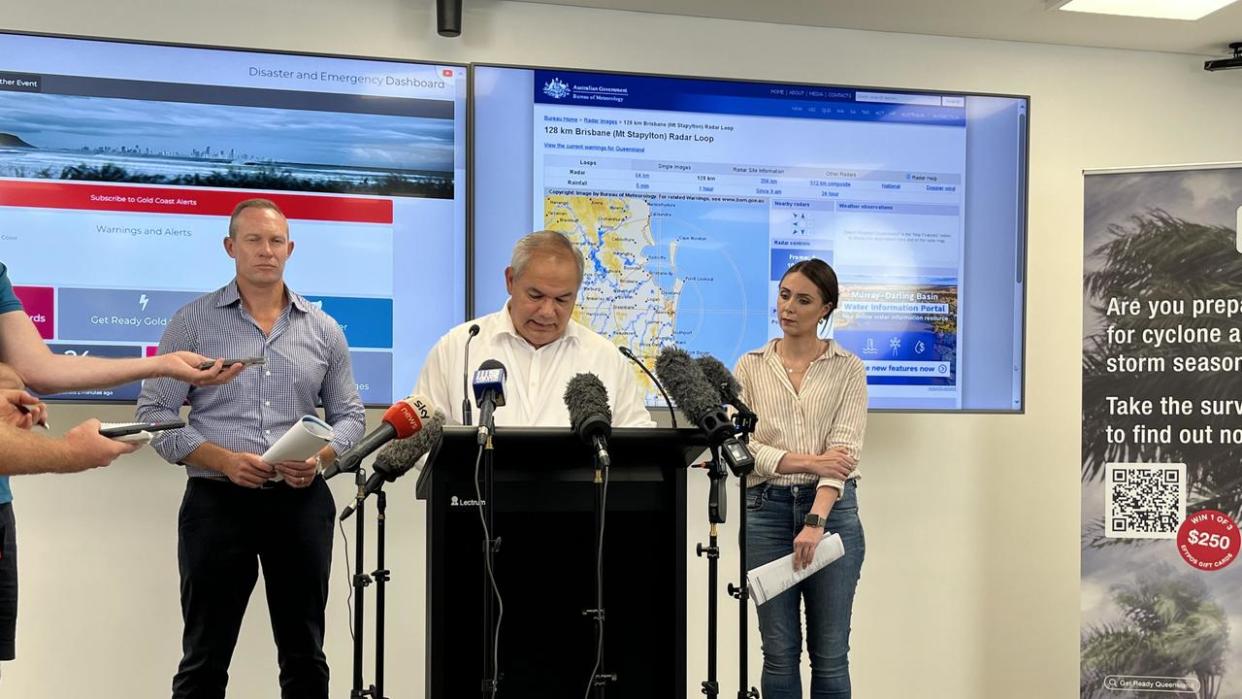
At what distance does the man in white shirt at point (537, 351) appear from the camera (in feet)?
8.65

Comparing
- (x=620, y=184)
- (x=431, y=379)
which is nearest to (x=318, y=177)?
(x=620, y=184)

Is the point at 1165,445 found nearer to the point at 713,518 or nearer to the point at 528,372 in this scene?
the point at 713,518

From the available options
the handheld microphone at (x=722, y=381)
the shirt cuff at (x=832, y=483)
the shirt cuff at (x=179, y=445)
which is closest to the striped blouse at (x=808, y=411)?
the shirt cuff at (x=832, y=483)

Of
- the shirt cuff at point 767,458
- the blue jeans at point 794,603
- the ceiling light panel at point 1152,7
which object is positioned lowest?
the blue jeans at point 794,603

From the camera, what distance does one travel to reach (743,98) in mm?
4047

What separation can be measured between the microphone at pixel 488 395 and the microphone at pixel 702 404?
417 millimetres

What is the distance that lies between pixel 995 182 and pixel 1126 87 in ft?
3.86

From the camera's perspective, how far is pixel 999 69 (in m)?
4.68

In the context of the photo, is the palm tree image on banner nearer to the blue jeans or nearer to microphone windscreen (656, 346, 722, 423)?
the blue jeans

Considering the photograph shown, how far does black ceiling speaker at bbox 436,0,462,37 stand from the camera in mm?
4059

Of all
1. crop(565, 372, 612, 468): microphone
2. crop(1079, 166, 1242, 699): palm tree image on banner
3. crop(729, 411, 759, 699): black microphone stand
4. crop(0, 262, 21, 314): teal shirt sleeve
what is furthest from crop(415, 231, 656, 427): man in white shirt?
crop(1079, 166, 1242, 699): palm tree image on banner

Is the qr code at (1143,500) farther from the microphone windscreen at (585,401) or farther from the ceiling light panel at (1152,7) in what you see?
the microphone windscreen at (585,401)

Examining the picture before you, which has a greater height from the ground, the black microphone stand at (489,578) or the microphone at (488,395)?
the microphone at (488,395)

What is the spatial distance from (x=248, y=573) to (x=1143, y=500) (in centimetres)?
319
